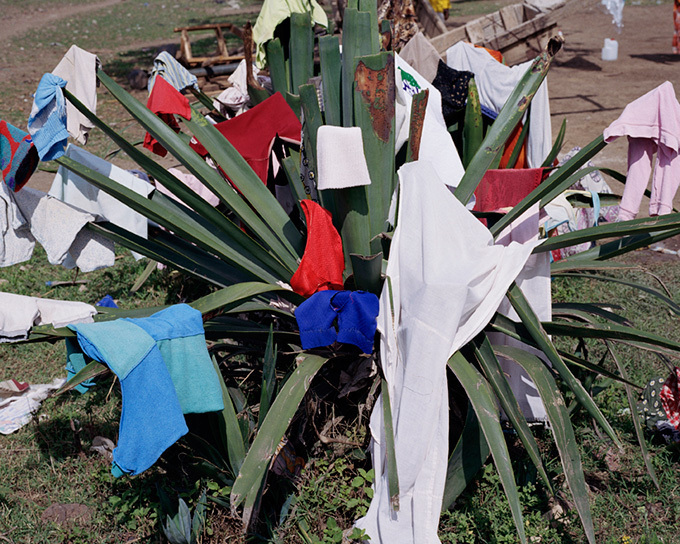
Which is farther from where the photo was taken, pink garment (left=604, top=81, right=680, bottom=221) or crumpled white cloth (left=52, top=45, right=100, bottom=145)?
crumpled white cloth (left=52, top=45, right=100, bottom=145)

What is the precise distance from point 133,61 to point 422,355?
1166cm

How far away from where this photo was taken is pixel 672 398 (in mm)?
2742

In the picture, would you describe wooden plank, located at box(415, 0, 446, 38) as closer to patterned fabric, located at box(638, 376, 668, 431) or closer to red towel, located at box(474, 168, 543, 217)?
red towel, located at box(474, 168, 543, 217)

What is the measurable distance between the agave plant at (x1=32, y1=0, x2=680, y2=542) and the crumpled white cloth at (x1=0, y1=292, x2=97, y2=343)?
7cm

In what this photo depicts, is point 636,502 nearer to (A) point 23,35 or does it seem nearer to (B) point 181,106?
(B) point 181,106

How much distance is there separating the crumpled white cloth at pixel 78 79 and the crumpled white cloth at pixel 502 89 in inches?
92.5

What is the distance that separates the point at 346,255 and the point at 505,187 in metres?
0.84

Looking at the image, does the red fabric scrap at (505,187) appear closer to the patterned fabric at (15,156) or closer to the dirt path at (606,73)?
the patterned fabric at (15,156)

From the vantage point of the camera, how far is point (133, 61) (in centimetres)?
1215

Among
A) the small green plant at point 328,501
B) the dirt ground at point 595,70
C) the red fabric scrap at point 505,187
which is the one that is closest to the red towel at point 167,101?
the red fabric scrap at point 505,187

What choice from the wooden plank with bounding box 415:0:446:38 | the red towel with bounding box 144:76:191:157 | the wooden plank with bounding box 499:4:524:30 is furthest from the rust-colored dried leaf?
the wooden plank with bounding box 415:0:446:38

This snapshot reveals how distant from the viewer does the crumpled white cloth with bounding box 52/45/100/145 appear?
2742 mm

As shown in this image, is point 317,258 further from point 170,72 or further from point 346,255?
point 170,72

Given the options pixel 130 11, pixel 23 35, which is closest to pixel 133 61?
pixel 23 35
